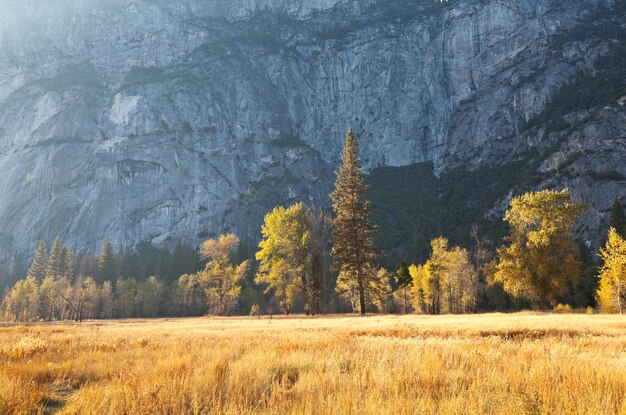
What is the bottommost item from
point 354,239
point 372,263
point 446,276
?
point 446,276

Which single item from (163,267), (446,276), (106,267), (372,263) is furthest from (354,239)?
(163,267)

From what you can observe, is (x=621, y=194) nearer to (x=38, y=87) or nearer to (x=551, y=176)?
(x=551, y=176)

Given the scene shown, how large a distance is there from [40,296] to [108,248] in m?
29.0

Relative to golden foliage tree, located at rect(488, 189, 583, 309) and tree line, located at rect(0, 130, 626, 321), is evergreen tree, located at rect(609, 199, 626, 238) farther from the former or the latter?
golden foliage tree, located at rect(488, 189, 583, 309)

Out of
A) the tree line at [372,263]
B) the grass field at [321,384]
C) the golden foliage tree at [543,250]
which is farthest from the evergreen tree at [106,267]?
the grass field at [321,384]

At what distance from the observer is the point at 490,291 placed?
263 ft

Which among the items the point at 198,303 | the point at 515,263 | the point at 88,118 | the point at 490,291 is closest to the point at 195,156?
the point at 88,118

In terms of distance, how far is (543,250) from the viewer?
33562 mm

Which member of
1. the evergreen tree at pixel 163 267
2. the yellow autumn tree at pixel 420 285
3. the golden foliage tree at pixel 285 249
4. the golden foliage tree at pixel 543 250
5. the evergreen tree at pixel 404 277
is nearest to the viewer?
the golden foliage tree at pixel 543 250

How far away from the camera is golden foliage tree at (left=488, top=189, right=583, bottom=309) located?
3269 cm

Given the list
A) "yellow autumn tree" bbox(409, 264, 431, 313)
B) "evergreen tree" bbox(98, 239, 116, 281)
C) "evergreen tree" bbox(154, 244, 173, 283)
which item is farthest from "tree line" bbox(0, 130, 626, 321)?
"evergreen tree" bbox(154, 244, 173, 283)

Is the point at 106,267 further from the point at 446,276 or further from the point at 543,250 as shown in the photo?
the point at 543,250

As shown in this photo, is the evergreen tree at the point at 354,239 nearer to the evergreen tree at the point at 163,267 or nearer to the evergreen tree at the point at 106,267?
the evergreen tree at the point at 163,267

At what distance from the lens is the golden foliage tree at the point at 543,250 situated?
32.7 metres
